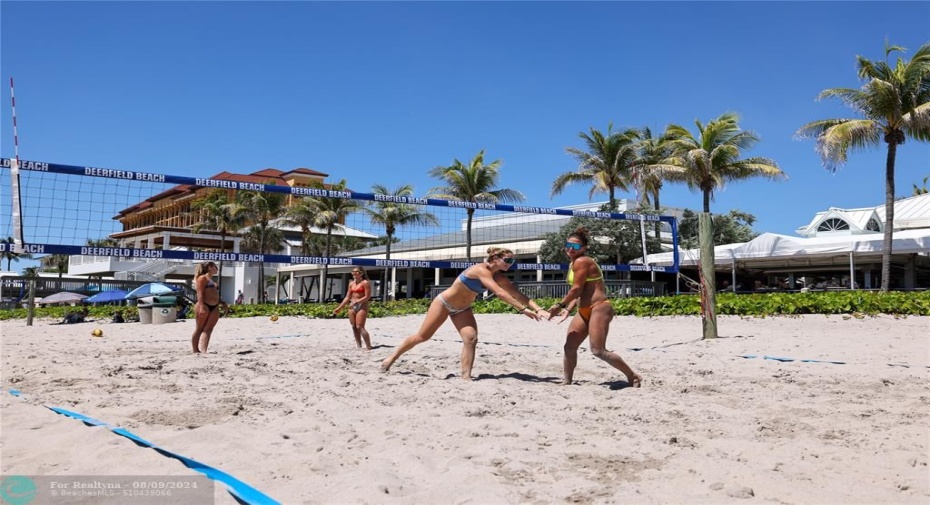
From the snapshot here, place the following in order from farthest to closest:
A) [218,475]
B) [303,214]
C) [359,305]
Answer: [303,214]
[359,305]
[218,475]

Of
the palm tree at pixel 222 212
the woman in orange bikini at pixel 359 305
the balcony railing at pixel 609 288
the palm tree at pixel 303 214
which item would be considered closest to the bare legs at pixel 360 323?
the woman in orange bikini at pixel 359 305

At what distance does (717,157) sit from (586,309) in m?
17.7

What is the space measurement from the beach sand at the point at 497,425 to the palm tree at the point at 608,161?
17755 millimetres

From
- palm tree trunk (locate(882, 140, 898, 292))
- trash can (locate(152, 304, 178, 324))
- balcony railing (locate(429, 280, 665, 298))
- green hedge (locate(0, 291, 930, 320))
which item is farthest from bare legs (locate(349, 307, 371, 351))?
palm tree trunk (locate(882, 140, 898, 292))

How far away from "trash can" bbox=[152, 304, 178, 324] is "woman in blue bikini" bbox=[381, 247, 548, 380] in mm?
11542

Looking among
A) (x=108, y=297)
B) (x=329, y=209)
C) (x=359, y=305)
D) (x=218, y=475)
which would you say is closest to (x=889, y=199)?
(x=359, y=305)

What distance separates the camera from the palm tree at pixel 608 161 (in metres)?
24.6

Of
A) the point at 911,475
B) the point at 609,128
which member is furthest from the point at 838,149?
the point at 911,475

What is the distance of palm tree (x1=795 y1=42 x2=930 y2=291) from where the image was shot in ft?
51.0

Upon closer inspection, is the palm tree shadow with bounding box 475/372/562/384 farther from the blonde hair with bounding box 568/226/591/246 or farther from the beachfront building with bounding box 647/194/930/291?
the beachfront building with bounding box 647/194/930/291

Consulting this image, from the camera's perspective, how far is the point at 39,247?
8.33 metres

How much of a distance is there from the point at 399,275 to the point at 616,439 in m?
34.5

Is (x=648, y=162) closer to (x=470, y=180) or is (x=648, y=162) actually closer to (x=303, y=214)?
(x=470, y=180)

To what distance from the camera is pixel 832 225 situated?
1051 inches
